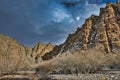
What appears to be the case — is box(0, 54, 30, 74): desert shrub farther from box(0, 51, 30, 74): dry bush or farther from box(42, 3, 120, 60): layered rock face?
box(42, 3, 120, 60): layered rock face

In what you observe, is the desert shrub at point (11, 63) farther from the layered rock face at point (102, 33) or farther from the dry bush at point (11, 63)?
the layered rock face at point (102, 33)

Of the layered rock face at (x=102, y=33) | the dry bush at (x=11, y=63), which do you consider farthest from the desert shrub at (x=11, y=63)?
the layered rock face at (x=102, y=33)

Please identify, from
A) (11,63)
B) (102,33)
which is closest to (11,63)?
(11,63)

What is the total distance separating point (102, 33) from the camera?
144 metres

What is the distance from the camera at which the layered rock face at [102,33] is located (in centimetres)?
13898

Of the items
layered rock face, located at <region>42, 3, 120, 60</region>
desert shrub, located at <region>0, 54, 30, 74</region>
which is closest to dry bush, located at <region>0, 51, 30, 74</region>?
desert shrub, located at <region>0, 54, 30, 74</region>

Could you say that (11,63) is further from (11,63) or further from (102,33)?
(102,33)

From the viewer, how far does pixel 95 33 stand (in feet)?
490

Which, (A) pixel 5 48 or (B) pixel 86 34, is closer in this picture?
(A) pixel 5 48

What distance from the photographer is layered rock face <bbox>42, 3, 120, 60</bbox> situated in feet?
456

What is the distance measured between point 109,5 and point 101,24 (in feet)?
46.5

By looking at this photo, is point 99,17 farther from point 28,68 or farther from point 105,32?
point 28,68

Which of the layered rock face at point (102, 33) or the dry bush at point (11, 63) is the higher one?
the layered rock face at point (102, 33)

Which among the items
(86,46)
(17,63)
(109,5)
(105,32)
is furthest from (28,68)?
(109,5)
